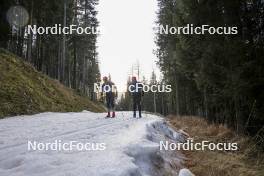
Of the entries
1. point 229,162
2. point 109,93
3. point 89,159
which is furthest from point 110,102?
point 89,159

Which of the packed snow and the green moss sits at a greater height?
the green moss

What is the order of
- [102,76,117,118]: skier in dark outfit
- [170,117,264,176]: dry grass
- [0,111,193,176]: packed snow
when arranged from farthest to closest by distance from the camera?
[102,76,117,118]: skier in dark outfit → [170,117,264,176]: dry grass → [0,111,193,176]: packed snow

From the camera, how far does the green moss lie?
16859mm

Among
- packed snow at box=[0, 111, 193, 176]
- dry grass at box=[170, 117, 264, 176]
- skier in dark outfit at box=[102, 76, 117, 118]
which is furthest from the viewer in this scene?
skier in dark outfit at box=[102, 76, 117, 118]

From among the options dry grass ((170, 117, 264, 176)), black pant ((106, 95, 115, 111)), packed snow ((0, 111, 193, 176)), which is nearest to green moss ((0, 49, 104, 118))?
black pant ((106, 95, 115, 111))

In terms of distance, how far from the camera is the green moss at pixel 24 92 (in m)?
16.9

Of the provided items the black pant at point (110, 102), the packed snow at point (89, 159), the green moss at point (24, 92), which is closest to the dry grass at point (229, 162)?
the packed snow at point (89, 159)

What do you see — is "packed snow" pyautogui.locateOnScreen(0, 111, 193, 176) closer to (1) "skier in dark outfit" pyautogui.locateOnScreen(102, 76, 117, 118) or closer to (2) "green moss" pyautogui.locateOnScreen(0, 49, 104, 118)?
(1) "skier in dark outfit" pyautogui.locateOnScreen(102, 76, 117, 118)

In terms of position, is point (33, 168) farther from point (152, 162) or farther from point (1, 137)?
point (1, 137)

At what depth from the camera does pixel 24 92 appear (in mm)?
18734

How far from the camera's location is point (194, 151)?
33.8 ft

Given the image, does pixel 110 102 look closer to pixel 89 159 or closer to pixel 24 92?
pixel 24 92

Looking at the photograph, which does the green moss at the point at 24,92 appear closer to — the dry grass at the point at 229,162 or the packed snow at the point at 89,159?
the packed snow at the point at 89,159

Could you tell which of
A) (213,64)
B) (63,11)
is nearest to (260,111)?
(213,64)
